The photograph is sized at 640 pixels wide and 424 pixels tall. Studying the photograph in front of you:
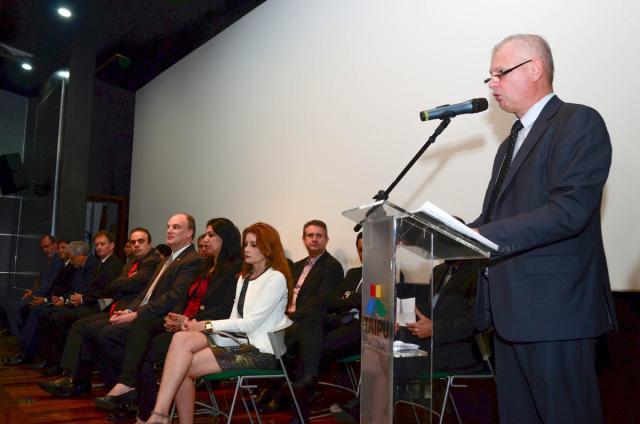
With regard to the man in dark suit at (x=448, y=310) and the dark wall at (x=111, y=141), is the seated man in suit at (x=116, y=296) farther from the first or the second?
the dark wall at (x=111, y=141)

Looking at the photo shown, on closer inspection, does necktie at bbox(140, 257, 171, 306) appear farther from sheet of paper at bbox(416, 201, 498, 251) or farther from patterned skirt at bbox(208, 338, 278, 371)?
sheet of paper at bbox(416, 201, 498, 251)

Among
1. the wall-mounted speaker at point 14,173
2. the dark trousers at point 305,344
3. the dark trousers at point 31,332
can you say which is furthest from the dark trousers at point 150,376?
the wall-mounted speaker at point 14,173

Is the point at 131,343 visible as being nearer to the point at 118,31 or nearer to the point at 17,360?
the point at 17,360

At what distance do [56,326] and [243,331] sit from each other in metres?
3.19

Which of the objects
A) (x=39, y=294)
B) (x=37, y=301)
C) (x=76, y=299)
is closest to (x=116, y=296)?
(x=76, y=299)

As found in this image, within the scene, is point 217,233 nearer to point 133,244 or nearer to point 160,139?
point 133,244

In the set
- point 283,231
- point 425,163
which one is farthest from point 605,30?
point 283,231

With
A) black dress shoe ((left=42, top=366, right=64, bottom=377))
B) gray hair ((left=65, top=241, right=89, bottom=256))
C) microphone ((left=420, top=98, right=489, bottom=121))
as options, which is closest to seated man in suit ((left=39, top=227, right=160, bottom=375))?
black dress shoe ((left=42, top=366, right=64, bottom=377))

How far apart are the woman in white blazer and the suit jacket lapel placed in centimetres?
192

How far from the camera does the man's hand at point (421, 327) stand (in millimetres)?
1677

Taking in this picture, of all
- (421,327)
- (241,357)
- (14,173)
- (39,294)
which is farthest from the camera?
(14,173)

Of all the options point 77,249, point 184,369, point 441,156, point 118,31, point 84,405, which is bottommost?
point 84,405

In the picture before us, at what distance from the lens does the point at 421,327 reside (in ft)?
5.57

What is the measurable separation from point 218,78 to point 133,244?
2.71 meters
